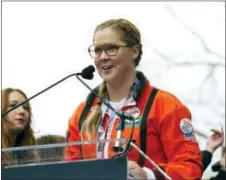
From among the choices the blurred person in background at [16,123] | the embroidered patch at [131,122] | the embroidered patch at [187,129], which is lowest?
the blurred person in background at [16,123]

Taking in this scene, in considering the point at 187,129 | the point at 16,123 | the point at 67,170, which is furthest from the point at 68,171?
the point at 16,123

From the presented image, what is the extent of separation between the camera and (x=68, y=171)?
1266 millimetres

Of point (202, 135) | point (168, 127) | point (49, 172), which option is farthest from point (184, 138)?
point (202, 135)

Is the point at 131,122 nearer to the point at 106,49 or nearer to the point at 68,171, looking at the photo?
the point at 106,49

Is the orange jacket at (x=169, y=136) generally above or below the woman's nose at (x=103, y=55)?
below

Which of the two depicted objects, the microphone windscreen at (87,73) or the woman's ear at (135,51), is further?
the woman's ear at (135,51)

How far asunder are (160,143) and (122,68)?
0.90 ft

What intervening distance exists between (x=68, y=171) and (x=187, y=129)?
648 millimetres

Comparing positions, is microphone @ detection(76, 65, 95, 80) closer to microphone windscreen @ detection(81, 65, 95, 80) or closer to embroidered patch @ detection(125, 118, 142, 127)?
microphone windscreen @ detection(81, 65, 95, 80)

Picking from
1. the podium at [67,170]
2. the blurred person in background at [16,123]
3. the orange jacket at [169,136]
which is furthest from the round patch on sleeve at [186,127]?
the blurred person in background at [16,123]

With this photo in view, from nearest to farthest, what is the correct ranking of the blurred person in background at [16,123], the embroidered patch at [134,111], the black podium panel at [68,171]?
the black podium panel at [68,171]
the embroidered patch at [134,111]
the blurred person in background at [16,123]

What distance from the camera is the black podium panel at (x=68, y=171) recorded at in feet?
4.12

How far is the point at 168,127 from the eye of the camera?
1.82 m

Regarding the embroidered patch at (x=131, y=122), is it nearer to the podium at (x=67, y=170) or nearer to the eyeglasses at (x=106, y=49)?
the eyeglasses at (x=106, y=49)
